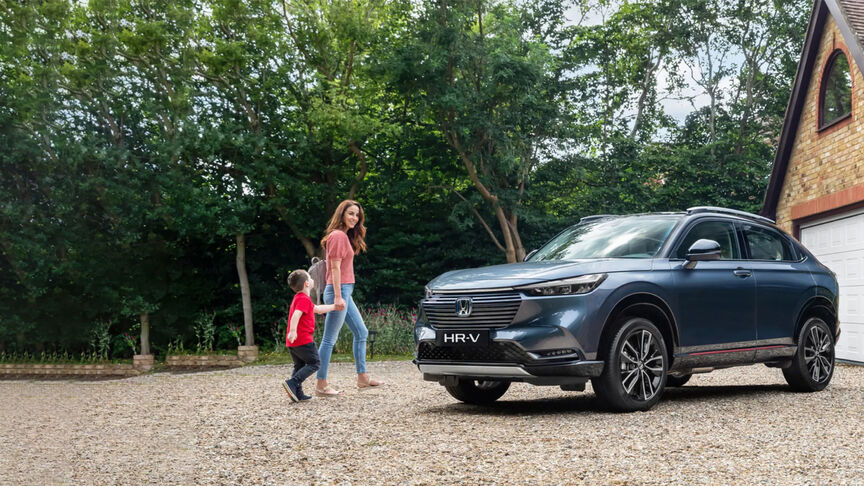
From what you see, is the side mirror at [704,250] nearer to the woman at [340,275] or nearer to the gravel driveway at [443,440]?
the gravel driveway at [443,440]

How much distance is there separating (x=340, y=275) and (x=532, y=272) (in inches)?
98.4

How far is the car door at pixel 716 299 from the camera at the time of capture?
7512 millimetres

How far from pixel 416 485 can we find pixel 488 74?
16.4m

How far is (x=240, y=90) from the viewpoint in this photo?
779 inches

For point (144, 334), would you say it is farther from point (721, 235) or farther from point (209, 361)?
point (721, 235)

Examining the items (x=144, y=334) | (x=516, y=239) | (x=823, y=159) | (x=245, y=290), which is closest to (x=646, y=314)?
(x=823, y=159)

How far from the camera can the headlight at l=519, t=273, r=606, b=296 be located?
22.0 feet

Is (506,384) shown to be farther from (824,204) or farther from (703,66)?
(703,66)

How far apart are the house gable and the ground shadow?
5.86 metres

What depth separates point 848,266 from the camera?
14070 mm

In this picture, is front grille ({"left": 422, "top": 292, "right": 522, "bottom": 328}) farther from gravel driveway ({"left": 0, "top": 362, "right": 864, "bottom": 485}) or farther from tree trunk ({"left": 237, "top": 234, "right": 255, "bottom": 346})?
tree trunk ({"left": 237, "top": 234, "right": 255, "bottom": 346})

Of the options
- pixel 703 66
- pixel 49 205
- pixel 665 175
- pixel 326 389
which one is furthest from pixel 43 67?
pixel 703 66

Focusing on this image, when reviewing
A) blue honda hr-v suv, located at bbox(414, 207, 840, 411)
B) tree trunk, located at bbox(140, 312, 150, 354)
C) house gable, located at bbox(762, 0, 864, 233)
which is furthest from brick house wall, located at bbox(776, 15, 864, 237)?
tree trunk, located at bbox(140, 312, 150, 354)

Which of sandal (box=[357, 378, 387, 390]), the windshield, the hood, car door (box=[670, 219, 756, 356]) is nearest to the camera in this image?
the hood
